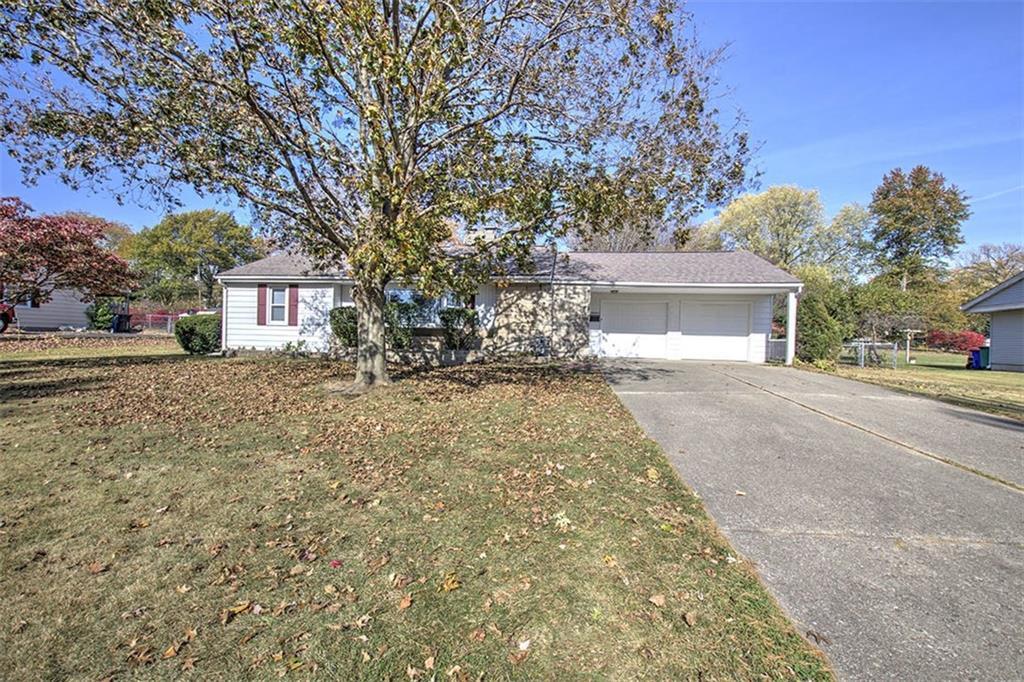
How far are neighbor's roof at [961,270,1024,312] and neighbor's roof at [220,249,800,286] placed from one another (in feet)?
32.5

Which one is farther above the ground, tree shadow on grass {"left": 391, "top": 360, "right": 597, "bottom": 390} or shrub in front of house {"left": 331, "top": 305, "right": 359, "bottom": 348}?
shrub in front of house {"left": 331, "top": 305, "right": 359, "bottom": 348}

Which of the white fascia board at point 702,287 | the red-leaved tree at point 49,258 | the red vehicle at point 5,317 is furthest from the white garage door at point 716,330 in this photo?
the red vehicle at point 5,317

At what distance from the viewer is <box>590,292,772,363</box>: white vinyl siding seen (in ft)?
53.0

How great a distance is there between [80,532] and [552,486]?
3656 mm

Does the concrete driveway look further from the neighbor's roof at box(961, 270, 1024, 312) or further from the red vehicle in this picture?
the red vehicle

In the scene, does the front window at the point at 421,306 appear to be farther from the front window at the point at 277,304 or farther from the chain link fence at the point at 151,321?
the chain link fence at the point at 151,321

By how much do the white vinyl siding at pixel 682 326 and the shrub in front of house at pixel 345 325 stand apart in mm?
7576

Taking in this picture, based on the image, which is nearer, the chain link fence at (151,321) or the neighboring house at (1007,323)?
the neighboring house at (1007,323)

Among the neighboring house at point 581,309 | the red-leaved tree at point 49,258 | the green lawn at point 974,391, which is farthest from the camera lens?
the neighboring house at point 581,309

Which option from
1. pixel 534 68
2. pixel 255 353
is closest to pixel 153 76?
pixel 534 68

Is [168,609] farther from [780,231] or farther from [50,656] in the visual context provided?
[780,231]

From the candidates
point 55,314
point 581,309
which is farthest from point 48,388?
point 55,314

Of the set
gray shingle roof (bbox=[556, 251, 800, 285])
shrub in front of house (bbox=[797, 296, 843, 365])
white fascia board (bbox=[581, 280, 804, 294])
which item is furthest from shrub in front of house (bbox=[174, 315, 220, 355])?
shrub in front of house (bbox=[797, 296, 843, 365])

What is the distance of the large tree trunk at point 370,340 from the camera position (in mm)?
9484
